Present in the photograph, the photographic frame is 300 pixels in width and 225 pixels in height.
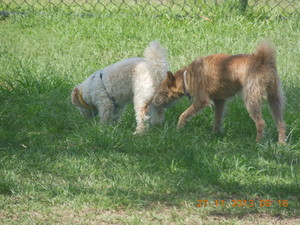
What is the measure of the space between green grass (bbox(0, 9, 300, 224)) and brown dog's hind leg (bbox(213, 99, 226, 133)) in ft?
0.42

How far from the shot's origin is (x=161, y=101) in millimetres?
6031

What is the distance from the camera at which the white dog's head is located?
6.32 metres

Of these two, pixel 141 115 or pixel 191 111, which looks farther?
pixel 141 115

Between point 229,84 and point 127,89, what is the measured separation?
1.12 metres

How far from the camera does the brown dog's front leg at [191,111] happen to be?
5684 millimetres

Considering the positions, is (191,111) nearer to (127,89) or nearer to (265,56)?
(127,89)

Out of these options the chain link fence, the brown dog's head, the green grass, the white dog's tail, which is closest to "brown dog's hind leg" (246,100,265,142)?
the green grass

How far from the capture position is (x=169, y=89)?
6000 millimetres
